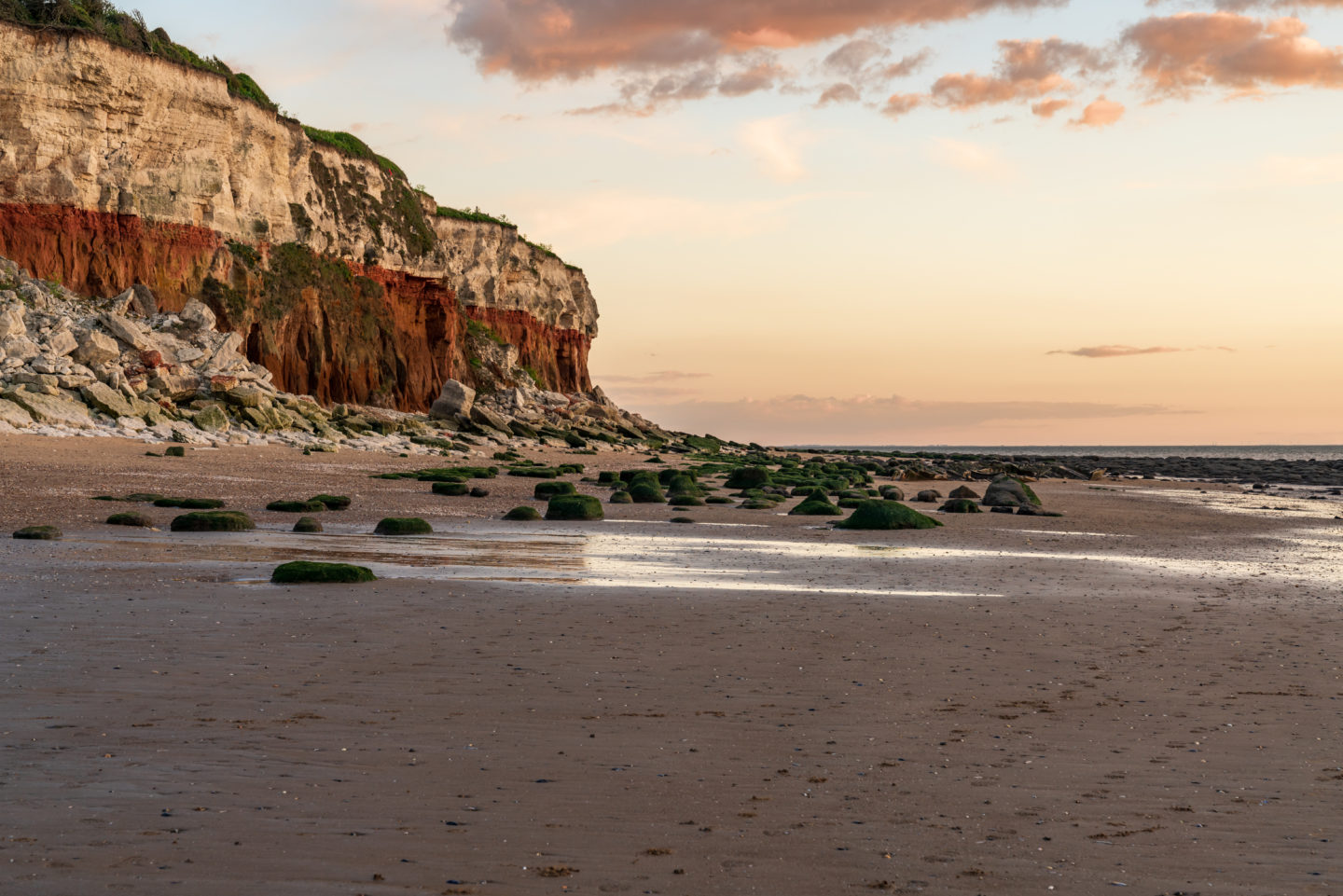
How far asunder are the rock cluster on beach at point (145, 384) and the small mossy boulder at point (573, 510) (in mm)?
16297

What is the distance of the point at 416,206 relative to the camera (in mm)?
69500

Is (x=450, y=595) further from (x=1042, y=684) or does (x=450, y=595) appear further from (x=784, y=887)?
(x=784, y=887)

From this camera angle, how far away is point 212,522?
1516 cm

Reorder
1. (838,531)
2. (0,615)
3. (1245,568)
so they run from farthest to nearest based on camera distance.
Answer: (838,531) → (1245,568) → (0,615)

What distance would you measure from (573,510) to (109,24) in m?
35.7

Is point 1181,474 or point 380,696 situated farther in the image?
point 1181,474

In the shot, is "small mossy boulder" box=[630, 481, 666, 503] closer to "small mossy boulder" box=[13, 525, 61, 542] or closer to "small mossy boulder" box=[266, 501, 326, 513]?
"small mossy boulder" box=[266, 501, 326, 513]

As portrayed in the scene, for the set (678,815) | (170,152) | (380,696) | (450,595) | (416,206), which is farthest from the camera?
(416,206)

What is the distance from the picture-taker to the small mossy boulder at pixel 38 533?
12906mm

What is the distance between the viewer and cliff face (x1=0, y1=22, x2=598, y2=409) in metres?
39.8

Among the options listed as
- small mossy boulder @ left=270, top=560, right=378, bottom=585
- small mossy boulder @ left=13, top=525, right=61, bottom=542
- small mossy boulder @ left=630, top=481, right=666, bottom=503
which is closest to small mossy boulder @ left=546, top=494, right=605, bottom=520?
small mossy boulder @ left=630, top=481, right=666, bottom=503

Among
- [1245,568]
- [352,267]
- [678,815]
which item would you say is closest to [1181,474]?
[352,267]

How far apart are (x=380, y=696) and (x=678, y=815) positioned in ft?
8.03

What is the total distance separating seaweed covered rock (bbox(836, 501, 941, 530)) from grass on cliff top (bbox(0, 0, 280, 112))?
36898 mm
